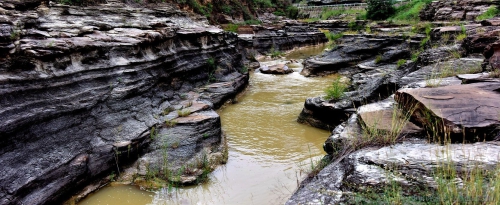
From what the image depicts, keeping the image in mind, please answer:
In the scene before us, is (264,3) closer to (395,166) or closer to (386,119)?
(386,119)

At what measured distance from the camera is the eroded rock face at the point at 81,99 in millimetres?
4375

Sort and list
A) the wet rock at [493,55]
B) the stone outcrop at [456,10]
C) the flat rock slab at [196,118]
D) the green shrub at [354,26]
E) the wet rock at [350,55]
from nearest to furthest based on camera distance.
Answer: the wet rock at [493,55], the flat rock slab at [196,118], the wet rock at [350,55], the stone outcrop at [456,10], the green shrub at [354,26]

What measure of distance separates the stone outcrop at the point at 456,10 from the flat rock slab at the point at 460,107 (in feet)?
48.1

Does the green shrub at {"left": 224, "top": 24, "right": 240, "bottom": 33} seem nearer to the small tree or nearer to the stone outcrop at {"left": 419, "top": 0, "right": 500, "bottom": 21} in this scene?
the stone outcrop at {"left": 419, "top": 0, "right": 500, "bottom": 21}

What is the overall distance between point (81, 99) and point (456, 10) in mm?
19805

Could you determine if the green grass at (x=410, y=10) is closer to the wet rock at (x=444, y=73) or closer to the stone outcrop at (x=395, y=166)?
the wet rock at (x=444, y=73)

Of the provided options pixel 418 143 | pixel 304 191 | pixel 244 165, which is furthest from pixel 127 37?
pixel 418 143

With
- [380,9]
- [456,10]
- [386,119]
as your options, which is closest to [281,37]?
[456,10]

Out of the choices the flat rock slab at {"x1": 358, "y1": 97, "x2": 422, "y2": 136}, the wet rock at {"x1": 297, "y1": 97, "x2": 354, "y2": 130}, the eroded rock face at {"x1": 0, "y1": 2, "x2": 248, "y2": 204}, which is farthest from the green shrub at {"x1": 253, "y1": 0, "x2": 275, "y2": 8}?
the flat rock slab at {"x1": 358, "y1": 97, "x2": 422, "y2": 136}

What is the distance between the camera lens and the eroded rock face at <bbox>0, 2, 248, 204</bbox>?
14.4 ft

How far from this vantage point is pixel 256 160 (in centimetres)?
614

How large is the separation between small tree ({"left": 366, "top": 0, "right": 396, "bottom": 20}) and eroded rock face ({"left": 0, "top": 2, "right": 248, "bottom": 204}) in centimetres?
2309

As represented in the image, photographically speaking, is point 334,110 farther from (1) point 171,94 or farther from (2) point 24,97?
(2) point 24,97

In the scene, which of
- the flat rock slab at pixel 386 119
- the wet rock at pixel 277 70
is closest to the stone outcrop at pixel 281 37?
the wet rock at pixel 277 70
